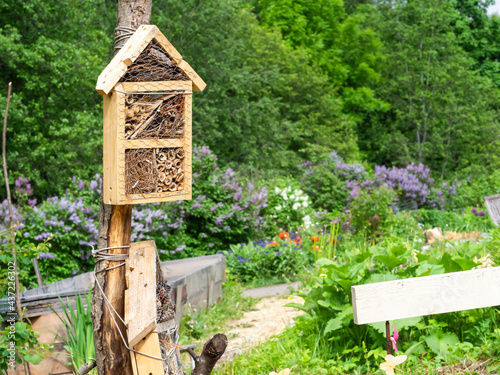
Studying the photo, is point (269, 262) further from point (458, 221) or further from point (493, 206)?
point (458, 221)

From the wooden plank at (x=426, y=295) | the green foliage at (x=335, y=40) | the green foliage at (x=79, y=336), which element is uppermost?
the green foliage at (x=335, y=40)

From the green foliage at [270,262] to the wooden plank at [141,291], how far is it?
456 centimetres

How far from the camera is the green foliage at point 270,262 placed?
22.4 ft

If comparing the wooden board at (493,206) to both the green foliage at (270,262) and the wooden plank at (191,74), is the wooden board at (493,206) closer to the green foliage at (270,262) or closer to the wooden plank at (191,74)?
the green foliage at (270,262)

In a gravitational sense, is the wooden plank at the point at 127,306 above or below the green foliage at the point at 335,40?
below

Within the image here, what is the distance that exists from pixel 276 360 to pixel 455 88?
1721 centimetres

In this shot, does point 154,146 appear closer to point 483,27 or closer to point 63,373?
point 63,373

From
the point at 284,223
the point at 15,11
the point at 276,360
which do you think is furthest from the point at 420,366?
the point at 15,11

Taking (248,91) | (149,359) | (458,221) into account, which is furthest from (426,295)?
(248,91)

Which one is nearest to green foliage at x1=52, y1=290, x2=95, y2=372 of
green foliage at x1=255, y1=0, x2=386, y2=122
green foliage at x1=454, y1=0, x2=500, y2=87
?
green foliage at x1=255, y1=0, x2=386, y2=122

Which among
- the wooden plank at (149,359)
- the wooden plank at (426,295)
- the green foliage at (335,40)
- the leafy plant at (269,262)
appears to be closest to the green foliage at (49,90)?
the leafy plant at (269,262)

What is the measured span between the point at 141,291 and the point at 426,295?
4.75 ft

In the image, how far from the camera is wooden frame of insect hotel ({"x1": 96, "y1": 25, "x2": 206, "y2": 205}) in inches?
84.0

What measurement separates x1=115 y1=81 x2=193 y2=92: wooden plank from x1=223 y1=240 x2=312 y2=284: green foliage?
4.72 m
